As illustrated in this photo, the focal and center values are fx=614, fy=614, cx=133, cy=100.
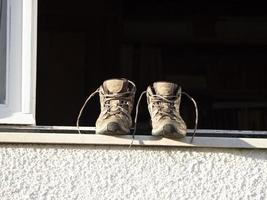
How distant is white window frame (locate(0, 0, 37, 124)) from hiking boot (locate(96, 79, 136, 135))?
0.26 meters

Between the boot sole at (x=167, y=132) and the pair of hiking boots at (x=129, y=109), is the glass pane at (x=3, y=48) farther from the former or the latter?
the boot sole at (x=167, y=132)

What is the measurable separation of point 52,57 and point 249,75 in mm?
1404


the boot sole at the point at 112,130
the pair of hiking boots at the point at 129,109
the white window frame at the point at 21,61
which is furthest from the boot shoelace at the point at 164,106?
the white window frame at the point at 21,61

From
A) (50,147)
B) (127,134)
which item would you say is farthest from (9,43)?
(127,134)

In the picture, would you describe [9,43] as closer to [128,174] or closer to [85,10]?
[128,174]

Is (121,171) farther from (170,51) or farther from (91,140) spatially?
→ (170,51)

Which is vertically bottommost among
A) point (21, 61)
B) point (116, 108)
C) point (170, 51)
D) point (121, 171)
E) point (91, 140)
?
point (121, 171)

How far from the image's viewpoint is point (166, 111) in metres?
1.86

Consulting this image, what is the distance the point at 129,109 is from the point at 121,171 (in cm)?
20

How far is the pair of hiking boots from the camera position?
1.83m

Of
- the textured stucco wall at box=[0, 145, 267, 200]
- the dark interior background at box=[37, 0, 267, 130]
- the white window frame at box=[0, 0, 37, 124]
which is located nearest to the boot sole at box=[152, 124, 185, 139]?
the textured stucco wall at box=[0, 145, 267, 200]

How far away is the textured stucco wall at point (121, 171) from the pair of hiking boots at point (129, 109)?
0.36ft

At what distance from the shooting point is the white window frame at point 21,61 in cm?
201

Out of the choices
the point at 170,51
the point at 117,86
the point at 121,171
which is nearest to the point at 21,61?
the point at 117,86
